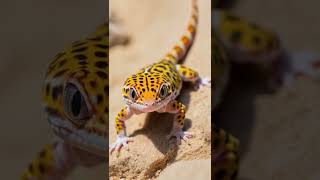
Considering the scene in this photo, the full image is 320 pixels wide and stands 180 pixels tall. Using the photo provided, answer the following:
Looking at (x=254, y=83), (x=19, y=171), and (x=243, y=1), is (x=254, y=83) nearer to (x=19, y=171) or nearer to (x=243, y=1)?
(x=243, y=1)

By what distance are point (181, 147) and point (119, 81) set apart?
761 mm

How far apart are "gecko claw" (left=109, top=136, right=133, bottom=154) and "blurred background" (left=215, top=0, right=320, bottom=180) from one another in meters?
0.80

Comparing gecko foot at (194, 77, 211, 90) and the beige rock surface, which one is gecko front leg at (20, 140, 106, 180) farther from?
the beige rock surface

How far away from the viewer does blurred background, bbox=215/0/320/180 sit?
104 inches

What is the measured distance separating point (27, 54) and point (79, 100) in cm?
228

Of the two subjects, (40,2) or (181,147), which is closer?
(181,147)

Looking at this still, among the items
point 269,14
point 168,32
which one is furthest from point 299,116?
point 269,14

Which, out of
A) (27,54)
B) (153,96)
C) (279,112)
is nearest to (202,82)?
(153,96)

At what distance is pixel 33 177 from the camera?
270cm

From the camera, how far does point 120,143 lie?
6.46ft

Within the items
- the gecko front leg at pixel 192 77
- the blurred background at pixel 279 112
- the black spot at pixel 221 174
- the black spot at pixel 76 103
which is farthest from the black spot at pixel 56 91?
the blurred background at pixel 279 112

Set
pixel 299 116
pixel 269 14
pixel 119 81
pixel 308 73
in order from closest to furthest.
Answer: pixel 119 81 < pixel 299 116 < pixel 308 73 < pixel 269 14

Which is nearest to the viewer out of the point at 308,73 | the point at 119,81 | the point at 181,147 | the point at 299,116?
the point at 181,147

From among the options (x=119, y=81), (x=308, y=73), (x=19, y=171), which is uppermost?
(x=119, y=81)
